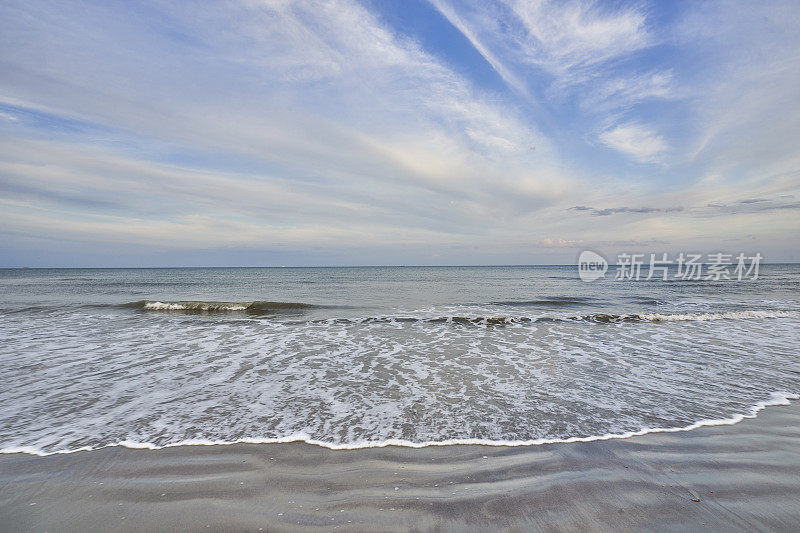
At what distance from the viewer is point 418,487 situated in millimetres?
3525

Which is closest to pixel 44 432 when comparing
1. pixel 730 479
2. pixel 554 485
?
pixel 554 485

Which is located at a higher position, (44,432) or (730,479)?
(730,479)

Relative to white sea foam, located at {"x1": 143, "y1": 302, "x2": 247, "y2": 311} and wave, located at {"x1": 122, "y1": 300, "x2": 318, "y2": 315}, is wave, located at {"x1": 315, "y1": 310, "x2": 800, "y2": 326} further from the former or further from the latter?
white sea foam, located at {"x1": 143, "y1": 302, "x2": 247, "y2": 311}

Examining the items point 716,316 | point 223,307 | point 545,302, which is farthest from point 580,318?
point 223,307

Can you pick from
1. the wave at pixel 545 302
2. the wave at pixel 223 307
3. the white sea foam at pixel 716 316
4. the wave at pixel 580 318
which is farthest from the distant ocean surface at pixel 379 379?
the wave at pixel 545 302

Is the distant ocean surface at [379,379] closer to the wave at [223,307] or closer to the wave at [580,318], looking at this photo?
the wave at [580,318]

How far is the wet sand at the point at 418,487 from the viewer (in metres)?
3.08

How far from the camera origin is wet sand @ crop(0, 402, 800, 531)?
308 cm

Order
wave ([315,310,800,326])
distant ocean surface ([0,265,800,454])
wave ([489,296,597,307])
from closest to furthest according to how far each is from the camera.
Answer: distant ocean surface ([0,265,800,454]) → wave ([315,310,800,326]) → wave ([489,296,597,307])

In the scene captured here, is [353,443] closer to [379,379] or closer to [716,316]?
[379,379]

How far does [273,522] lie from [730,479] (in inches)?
174

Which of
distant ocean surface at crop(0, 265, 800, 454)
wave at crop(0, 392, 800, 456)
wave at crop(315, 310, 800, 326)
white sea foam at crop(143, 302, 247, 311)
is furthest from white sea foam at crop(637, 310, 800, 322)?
white sea foam at crop(143, 302, 247, 311)

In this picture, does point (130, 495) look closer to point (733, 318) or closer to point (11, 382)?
point (11, 382)

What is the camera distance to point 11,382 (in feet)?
23.2
